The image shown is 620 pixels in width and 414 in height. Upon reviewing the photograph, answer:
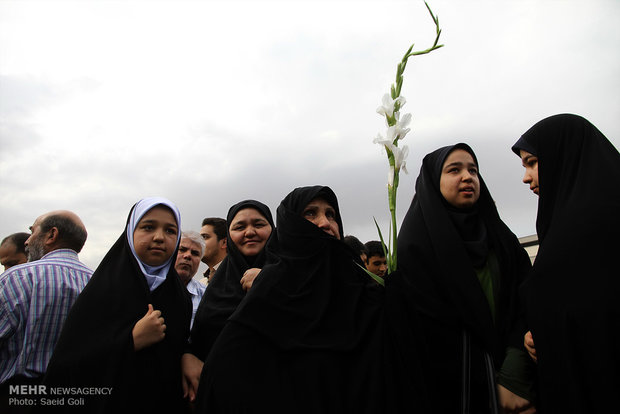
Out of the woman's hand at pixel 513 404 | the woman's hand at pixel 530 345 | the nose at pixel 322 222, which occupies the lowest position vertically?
the woman's hand at pixel 513 404

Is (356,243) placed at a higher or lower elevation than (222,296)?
higher

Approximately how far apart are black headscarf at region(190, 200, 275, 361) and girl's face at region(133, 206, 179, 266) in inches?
14.9

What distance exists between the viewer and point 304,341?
195cm

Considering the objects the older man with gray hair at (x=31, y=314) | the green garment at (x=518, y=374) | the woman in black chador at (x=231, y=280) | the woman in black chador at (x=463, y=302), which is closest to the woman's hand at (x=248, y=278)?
the woman in black chador at (x=231, y=280)

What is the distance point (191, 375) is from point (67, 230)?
1.57 metres

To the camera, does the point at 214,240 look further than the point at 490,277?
Yes

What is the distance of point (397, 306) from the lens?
194 centimetres

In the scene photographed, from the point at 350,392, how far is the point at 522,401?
0.73 m

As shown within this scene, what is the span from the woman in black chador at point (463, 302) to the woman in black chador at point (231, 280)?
0.99 metres

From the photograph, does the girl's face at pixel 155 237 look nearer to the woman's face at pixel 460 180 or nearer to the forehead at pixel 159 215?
the forehead at pixel 159 215

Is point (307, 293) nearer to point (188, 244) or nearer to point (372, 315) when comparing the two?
point (372, 315)

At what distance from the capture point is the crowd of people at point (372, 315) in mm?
→ 1697

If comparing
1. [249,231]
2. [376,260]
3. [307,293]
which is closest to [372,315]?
[307,293]

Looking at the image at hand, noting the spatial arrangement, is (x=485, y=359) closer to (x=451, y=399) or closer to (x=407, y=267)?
(x=451, y=399)
